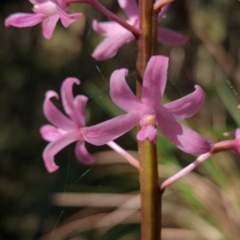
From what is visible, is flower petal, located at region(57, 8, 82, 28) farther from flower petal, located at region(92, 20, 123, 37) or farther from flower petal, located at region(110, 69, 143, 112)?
flower petal, located at region(92, 20, 123, 37)

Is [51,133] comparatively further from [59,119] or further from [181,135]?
[181,135]

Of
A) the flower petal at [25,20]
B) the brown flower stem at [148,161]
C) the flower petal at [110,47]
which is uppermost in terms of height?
the flower petal at [110,47]

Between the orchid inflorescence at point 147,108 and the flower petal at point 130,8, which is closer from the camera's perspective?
the orchid inflorescence at point 147,108

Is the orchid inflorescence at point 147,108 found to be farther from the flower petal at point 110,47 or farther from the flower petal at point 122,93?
the flower petal at point 110,47

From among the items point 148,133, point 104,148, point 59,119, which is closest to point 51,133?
point 59,119

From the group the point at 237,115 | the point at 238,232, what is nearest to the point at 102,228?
the point at 238,232

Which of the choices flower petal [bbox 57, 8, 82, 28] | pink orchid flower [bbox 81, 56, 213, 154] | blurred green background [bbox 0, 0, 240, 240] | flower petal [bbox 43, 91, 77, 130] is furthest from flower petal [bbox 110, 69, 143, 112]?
blurred green background [bbox 0, 0, 240, 240]

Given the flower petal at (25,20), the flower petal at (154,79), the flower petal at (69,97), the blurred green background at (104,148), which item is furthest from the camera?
the blurred green background at (104,148)

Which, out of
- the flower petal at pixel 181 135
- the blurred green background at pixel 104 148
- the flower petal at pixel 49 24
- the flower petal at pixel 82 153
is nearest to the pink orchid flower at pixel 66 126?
the flower petal at pixel 82 153
